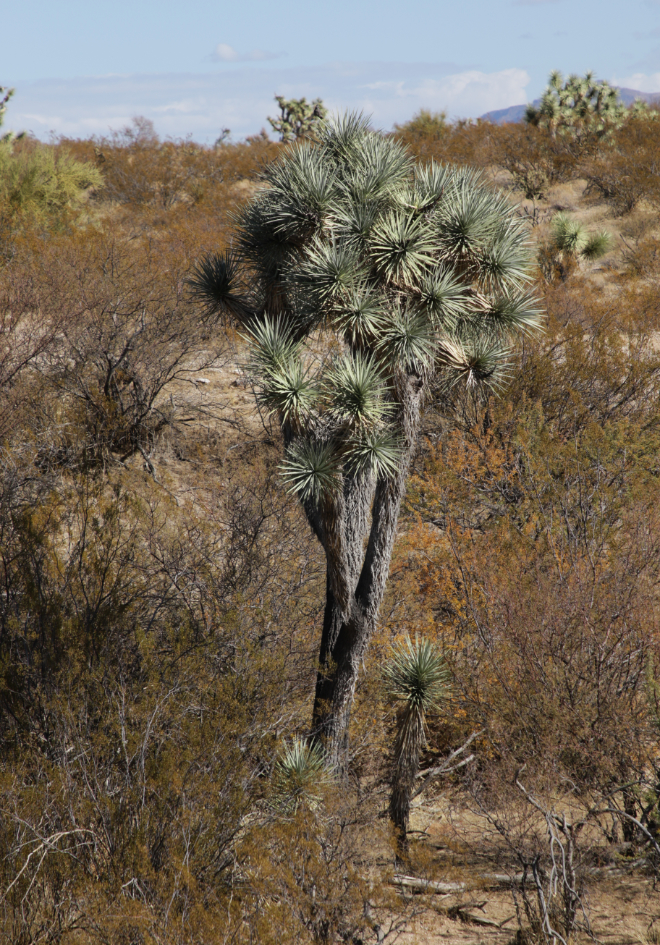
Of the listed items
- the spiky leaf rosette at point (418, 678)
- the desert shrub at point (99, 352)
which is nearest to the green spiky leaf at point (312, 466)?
the spiky leaf rosette at point (418, 678)

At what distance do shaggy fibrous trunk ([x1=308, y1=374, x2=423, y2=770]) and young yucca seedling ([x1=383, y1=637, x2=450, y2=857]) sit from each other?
0.45 m

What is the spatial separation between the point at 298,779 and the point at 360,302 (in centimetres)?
398

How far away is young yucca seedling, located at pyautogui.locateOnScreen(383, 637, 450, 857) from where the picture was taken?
6438mm

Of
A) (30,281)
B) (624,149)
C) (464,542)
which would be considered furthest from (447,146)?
(464,542)

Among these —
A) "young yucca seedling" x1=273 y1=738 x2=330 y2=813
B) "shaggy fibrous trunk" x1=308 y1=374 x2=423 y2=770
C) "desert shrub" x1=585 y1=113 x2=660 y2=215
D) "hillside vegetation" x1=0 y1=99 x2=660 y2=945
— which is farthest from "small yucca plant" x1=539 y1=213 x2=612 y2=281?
"young yucca seedling" x1=273 y1=738 x2=330 y2=813

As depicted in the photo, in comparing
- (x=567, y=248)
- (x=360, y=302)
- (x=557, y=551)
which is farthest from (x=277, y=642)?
(x=567, y=248)

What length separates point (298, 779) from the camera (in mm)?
5930

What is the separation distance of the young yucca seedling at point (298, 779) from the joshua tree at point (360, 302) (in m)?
0.63

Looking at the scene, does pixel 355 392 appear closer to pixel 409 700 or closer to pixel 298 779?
pixel 409 700

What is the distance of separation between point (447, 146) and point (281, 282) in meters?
20.7

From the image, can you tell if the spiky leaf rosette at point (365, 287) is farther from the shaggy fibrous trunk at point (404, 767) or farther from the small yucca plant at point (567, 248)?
the small yucca plant at point (567, 248)

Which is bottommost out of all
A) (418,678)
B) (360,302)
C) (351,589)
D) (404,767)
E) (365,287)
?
(404,767)

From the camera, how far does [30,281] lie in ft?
38.7

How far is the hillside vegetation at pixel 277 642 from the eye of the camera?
4699 mm
